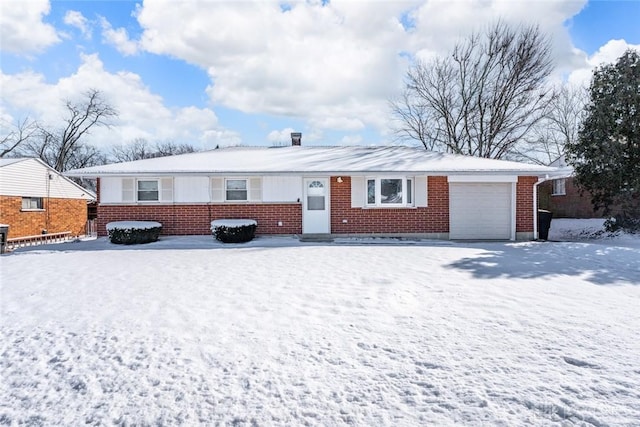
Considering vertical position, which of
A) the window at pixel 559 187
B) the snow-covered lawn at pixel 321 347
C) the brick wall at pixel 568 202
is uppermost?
the window at pixel 559 187

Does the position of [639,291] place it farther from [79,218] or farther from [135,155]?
[135,155]

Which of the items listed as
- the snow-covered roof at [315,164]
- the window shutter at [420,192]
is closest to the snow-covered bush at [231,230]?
the snow-covered roof at [315,164]

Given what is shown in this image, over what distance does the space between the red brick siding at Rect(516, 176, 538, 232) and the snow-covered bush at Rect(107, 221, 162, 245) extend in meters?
12.9

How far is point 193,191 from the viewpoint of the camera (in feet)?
45.5

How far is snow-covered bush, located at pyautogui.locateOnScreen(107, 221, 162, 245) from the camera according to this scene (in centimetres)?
1264

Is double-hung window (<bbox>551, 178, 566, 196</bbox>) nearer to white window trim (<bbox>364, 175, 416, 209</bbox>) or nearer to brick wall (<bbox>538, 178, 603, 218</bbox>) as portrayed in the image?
brick wall (<bbox>538, 178, 603, 218</bbox>)

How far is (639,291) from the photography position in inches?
256

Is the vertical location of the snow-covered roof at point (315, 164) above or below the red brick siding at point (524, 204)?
above

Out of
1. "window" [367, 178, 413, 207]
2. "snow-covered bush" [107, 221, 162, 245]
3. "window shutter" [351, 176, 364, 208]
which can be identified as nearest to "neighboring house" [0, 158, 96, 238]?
"snow-covered bush" [107, 221, 162, 245]

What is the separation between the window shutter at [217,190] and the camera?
14.0m

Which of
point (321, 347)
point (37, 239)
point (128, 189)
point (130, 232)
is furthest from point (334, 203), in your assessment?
point (37, 239)

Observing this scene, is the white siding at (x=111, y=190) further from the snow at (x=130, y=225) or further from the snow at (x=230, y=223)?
the snow at (x=230, y=223)

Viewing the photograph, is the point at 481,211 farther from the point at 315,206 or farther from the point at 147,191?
the point at 147,191

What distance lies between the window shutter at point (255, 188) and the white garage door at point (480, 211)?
22.8ft
